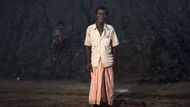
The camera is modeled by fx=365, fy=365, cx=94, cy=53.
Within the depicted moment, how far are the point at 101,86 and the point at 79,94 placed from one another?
2069 millimetres

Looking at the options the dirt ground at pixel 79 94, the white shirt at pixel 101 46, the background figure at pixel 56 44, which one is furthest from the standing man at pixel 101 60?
the background figure at pixel 56 44

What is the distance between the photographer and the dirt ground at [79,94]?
7121 mm

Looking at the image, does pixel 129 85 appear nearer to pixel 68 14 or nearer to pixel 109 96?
pixel 109 96

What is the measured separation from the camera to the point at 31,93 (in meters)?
8.48

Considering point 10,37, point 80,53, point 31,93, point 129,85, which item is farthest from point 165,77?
point 10,37

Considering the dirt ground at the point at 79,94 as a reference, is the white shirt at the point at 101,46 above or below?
above

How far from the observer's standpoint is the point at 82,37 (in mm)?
12055

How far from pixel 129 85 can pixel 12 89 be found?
2926 millimetres

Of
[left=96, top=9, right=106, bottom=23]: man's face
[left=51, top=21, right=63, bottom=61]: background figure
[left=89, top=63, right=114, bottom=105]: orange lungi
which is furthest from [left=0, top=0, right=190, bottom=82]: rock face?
[left=96, top=9, right=106, bottom=23]: man's face

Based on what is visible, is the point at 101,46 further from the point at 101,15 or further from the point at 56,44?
the point at 56,44

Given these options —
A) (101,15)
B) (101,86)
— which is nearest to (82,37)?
(101,15)

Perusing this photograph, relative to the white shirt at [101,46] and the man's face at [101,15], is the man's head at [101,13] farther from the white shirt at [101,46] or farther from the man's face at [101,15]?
the white shirt at [101,46]

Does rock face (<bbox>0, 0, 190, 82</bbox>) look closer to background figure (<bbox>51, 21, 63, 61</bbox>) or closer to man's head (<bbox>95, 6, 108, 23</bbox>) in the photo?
background figure (<bbox>51, 21, 63, 61</bbox>)

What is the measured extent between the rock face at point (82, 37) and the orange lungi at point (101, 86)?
148 inches
